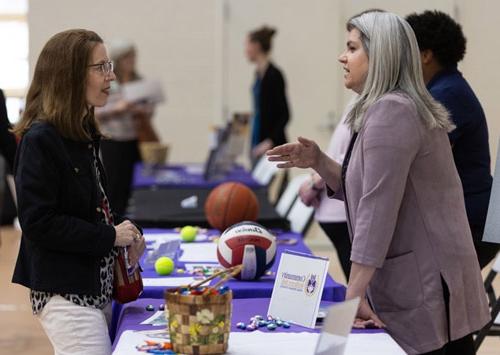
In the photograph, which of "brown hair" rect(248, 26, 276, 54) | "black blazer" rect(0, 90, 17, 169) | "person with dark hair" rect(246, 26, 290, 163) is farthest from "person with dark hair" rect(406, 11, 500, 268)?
"brown hair" rect(248, 26, 276, 54)

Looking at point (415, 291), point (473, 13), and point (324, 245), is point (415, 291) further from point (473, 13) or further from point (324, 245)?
point (324, 245)

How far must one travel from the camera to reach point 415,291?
2.49 meters

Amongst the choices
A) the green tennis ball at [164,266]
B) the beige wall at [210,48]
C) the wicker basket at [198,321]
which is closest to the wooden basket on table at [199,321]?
the wicker basket at [198,321]

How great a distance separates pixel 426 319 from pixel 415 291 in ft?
0.26

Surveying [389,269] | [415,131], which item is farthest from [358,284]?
[415,131]

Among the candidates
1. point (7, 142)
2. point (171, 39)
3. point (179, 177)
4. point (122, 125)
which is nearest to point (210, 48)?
point (171, 39)

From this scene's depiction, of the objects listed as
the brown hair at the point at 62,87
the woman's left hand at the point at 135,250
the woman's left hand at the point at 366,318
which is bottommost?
the woman's left hand at the point at 366,318

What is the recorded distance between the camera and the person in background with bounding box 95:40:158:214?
7898mm

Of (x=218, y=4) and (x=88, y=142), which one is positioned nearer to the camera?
(x=88, y=142)

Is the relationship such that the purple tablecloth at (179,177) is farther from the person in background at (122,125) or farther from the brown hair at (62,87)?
the brown hair at (62,87)

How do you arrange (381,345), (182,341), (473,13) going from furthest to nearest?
(473,13), (381,345), (182,341)

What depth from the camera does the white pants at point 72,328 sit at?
2582mm

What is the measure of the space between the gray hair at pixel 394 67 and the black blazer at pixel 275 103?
5575 mm

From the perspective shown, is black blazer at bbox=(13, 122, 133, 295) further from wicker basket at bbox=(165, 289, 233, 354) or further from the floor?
the floor
